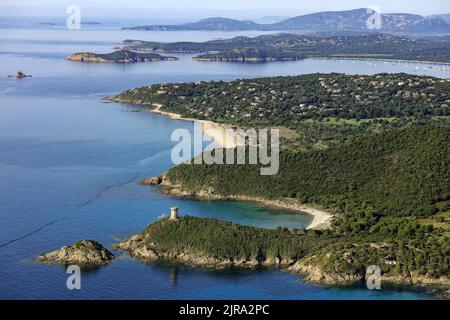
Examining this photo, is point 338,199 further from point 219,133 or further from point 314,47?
point 314,47

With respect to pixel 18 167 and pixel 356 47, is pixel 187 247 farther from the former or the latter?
pixel 356 47

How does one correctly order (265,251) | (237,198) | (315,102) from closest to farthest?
(265,251), (237,198), (315,102)

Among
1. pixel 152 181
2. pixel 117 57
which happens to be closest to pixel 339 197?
pixel 152 181

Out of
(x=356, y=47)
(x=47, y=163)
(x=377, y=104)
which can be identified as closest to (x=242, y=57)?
(x=356, y=47)

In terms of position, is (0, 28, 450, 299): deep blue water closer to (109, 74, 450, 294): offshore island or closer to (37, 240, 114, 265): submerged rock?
(37, 240, 114, 265): submerged rock

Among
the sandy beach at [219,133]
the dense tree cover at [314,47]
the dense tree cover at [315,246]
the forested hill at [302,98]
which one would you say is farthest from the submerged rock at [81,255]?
the dense tree cover at [314,47]

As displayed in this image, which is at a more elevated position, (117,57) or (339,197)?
(117,57)
